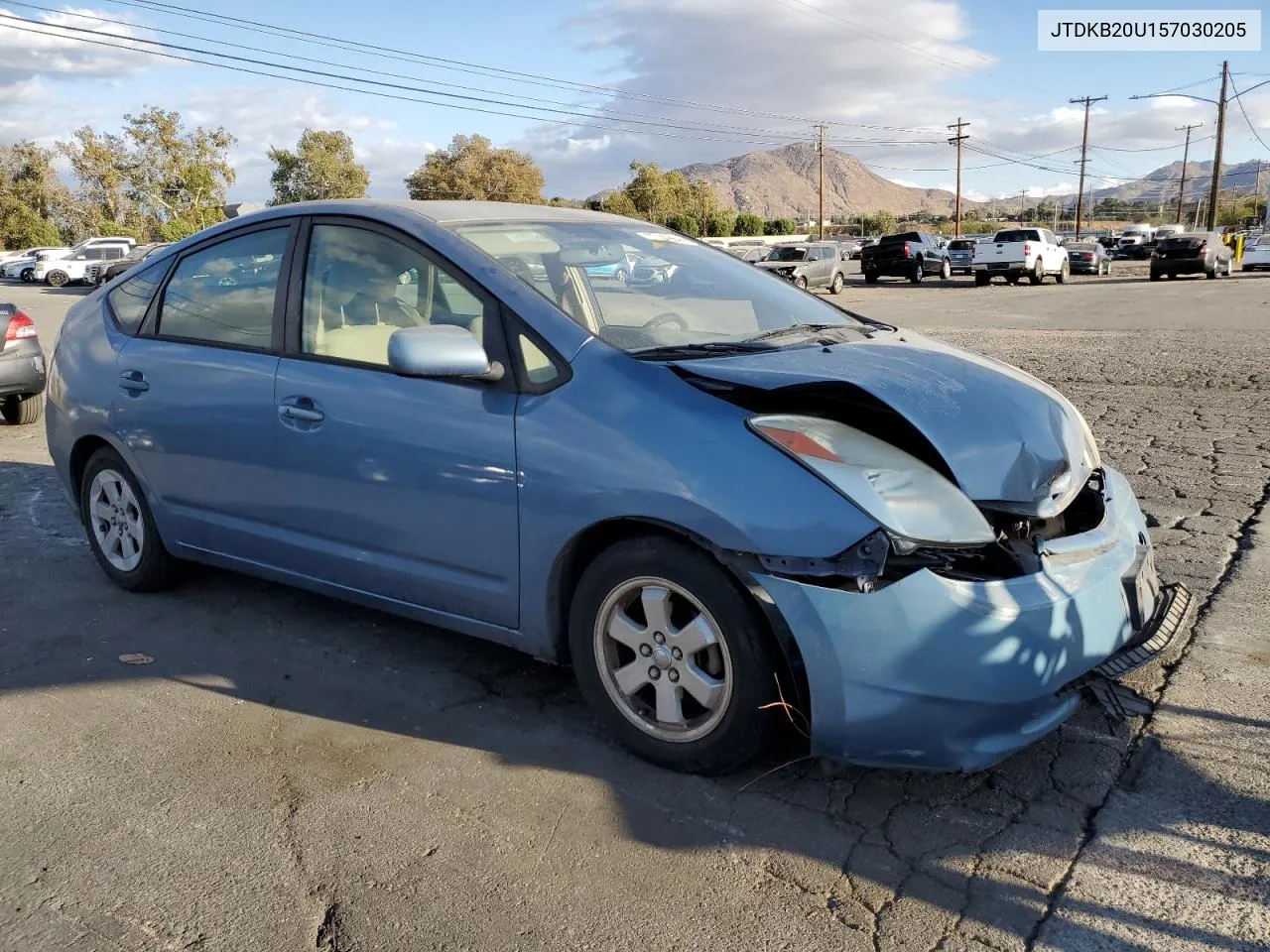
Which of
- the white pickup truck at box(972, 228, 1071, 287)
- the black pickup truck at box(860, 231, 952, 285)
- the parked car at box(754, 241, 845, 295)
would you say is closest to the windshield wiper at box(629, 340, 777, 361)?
the parked car at box(754, 241, 845, 295)

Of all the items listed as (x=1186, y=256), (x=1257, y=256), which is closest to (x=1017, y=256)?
(x=1186, y=256)

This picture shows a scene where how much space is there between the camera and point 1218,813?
9.21 ft

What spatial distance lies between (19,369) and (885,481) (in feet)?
29.1

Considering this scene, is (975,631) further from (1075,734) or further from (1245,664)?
(1245,664)

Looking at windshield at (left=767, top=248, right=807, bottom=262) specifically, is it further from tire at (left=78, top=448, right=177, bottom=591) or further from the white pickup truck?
tire at (left=78, top=448, right=177, bottom=591)

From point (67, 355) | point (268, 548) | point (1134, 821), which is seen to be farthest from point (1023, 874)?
point (67, 355)

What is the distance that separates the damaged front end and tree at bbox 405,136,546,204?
68.6 metres

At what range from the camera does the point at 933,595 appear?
2633 mm

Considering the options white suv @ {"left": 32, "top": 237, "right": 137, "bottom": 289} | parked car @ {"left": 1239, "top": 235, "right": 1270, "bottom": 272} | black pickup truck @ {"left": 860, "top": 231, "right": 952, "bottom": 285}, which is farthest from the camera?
white suv @ {"left": 32, "top": 237, "right": 137, "bottom": 289}

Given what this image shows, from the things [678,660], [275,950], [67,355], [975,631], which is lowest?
[275,950]

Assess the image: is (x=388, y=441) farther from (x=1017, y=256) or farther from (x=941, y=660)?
(x=1017, y=256)

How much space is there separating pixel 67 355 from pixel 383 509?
2349mm

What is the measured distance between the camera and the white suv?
39.6 meters

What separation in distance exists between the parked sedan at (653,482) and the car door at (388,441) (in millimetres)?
11
